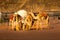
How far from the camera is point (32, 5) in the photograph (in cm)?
468

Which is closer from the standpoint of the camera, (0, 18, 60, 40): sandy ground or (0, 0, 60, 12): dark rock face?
(0, 18, 60, 40): sandy ground

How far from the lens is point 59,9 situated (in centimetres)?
469

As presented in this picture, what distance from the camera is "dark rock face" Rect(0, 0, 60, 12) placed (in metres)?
4.65

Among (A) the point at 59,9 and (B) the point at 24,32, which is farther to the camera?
(A) the point at 59,9

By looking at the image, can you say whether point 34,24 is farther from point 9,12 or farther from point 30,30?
point 9,12

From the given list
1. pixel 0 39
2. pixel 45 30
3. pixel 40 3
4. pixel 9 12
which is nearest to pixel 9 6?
pixel 9 12

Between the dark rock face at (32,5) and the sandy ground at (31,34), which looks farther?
the dark rock face at (32,5)

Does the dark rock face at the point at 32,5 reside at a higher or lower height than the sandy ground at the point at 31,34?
higher

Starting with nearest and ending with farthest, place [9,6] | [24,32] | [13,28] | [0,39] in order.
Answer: [0,39]
[24,32]
[13,28]
[9,6]

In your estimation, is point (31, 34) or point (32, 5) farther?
point (32, 5)

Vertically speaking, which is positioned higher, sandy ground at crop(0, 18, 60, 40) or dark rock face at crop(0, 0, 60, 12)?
dark rock face at crop(0, 0, 60, 12)

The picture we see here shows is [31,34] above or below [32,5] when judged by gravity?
below

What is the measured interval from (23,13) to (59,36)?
34.4 inches

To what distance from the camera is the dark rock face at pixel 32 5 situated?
465cm
